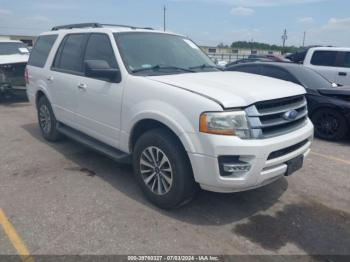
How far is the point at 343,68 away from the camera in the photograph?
1066 centimetres

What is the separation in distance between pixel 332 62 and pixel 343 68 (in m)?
0.42

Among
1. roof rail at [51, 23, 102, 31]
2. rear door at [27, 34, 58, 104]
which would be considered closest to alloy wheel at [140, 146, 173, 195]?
roof rail at [51, 23, 102, 31]

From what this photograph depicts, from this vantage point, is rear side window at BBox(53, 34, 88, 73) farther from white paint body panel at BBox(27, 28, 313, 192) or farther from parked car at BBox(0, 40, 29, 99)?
parked car at BBox(0, 40, 29, 99)

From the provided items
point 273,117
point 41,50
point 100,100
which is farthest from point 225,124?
point 41,50

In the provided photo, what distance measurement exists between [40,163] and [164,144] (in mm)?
2566

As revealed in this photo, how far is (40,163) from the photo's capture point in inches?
199

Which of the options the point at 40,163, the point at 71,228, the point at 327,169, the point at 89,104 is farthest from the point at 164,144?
the point at 327,169

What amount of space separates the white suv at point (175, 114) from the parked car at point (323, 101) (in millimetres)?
2824

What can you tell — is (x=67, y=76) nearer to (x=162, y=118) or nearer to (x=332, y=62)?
(x=162, y=118)

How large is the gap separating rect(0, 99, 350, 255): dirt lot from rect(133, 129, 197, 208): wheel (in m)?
0.20

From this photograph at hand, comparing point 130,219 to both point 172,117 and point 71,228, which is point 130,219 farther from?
point 172,117

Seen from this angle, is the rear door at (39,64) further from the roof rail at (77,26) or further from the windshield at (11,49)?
the windshield at (11,49)

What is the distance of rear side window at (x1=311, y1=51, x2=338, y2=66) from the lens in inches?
429

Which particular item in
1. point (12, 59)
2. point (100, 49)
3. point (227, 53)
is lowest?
point (227, 53)
